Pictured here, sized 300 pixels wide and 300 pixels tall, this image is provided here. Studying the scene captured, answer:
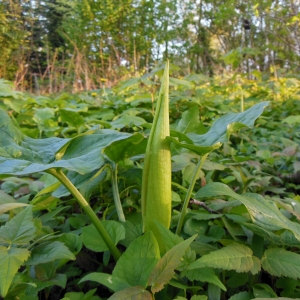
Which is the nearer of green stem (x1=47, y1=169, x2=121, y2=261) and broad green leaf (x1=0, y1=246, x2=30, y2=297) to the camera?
broad green leaf (x1=0, y1=246, x2=30, y2=297)

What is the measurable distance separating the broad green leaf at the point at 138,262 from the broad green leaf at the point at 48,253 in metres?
0.10

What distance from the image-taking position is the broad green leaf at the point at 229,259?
0.56 metres

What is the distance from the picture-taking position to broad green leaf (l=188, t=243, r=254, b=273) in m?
0.56

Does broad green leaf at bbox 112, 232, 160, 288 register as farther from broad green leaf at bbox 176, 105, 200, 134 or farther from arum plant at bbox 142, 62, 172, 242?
broad green leaf at bbox 176, 105, 200, 134

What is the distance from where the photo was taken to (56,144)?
72cm

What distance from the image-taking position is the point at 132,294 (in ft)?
1.71

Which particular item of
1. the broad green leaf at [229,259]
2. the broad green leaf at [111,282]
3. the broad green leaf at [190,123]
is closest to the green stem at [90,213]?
the broad green leaf at [111,282]

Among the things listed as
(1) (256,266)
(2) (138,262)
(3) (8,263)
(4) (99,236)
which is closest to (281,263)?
(1) (256,266)

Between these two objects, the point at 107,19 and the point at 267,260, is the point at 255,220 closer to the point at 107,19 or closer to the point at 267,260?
the point at 267,260

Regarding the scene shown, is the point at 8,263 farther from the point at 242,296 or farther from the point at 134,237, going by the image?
the point at 242,296

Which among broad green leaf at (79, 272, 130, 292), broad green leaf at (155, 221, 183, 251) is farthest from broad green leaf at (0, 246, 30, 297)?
broad green leaf at (155, 221, 183, 251)

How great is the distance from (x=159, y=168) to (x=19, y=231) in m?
0.31

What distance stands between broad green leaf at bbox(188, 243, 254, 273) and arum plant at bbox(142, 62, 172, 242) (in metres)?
0.14

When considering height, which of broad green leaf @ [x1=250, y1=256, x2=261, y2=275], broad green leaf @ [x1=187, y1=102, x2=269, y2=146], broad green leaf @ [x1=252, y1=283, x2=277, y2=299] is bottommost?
broad green leaf @ [x1=252, y1=283, x2=277, y2=299]
